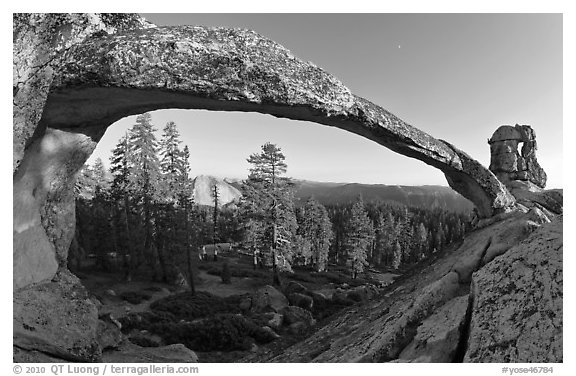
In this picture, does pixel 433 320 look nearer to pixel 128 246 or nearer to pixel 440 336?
pixel 440 336

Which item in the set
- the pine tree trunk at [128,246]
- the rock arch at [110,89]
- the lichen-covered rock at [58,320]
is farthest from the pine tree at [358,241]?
the lichen-covered rock at [58,320]

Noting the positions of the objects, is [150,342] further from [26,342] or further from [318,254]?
[318,254]

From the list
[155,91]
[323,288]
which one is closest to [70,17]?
[155,91]

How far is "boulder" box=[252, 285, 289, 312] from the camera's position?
25.1m

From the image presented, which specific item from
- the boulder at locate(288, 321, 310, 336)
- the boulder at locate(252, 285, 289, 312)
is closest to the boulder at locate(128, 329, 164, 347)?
the boulder at locate(288, 321, 310, 336)

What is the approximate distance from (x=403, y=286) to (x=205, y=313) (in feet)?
61.0

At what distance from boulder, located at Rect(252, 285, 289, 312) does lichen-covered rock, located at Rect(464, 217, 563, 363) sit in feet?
70.2

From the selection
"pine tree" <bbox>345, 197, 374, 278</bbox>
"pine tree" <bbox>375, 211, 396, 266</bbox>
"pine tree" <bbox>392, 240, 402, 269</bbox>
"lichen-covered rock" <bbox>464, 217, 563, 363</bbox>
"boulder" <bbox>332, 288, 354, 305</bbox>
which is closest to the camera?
"lichen-covered rock" <bbox>464, 217, 563, 363</bbox>

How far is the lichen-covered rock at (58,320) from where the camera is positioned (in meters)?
6.89

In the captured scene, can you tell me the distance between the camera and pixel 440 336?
4914 millimetres

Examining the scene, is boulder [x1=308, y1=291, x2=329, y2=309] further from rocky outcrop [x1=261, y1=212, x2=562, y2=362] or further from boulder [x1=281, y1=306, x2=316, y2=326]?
rocky outcrop [x1=261, y1=212, x2=562, y2=362]

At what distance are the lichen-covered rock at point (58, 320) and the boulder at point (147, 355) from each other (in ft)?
3.22

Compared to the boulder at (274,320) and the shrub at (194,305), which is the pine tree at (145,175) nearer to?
the shrub at (194,305)

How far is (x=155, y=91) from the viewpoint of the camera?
6.91 metres
